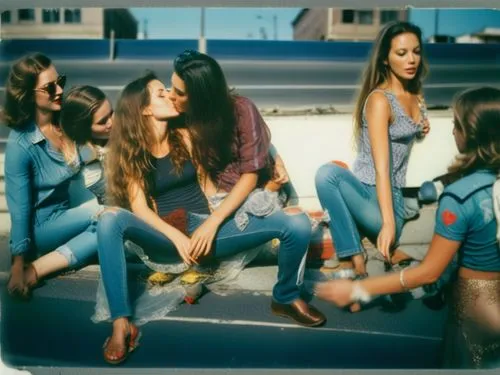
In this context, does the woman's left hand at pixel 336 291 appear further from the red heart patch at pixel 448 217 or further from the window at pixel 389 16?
the window at pixel 389 16

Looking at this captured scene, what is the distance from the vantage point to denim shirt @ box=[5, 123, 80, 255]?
2779mm

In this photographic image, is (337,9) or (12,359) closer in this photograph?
(337,9)

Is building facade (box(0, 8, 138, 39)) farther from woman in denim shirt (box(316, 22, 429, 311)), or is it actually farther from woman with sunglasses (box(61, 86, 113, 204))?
woman in denim shirt (box(316, 22, 429, 311))

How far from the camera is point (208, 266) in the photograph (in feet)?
9.25

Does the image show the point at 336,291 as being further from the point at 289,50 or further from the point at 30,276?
the point at 30,276

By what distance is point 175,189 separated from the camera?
278 centimetres

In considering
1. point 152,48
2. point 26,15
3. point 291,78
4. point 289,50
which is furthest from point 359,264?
point 26,15

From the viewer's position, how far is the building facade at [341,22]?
2691 millimetres

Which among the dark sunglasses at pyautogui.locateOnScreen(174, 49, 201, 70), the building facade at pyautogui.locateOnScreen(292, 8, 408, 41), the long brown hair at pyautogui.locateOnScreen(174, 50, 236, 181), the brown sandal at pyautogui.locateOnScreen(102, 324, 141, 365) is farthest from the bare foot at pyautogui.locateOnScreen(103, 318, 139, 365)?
the building facade at pyautogui.locateOnScreen(292, 8, 408, 41)

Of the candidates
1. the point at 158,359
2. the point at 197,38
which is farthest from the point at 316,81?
the point at 158,359

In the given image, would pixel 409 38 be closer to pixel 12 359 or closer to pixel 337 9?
pixel 337 9

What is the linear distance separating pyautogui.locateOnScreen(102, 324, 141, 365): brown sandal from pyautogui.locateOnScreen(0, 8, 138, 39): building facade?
1.31 m

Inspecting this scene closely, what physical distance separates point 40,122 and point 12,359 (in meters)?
1.08

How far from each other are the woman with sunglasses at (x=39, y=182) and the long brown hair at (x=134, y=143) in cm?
19
